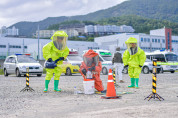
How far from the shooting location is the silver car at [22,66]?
21538 millimetres

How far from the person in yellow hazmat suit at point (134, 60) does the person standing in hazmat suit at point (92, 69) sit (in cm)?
230

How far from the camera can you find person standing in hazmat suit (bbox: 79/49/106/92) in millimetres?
9953

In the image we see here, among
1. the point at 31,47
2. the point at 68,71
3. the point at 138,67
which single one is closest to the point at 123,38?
the point at 31,47

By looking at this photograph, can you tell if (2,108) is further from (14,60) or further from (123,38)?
(123,38)

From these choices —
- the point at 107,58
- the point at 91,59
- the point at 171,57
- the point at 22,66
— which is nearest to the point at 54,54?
the point at 91,59

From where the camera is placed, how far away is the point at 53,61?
33.6 ft

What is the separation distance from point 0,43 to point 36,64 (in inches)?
2298

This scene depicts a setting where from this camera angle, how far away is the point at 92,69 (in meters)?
9.98

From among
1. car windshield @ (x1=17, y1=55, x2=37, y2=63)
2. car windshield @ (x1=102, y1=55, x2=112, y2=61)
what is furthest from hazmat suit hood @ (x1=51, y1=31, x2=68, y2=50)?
car windshield @ (x1=102, y1=55, x2=112, y2=61)

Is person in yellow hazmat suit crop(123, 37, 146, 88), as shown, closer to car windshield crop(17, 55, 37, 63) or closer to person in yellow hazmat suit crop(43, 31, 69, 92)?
person in yellow hazmat suit crop(43, 31, 69, 92)

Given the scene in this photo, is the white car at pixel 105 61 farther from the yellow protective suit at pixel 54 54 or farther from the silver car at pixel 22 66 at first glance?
the yellow protective suit at pixel 54 54

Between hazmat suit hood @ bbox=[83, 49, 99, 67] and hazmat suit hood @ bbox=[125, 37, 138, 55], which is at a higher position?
hazmat suit hood @ bbox=[125, 37, 138, 55]

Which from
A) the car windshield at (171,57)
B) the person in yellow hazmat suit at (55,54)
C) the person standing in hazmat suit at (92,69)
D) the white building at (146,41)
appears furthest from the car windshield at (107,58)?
the white building at (146,41)

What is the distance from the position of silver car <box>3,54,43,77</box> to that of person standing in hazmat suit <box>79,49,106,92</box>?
1225 centimetres
